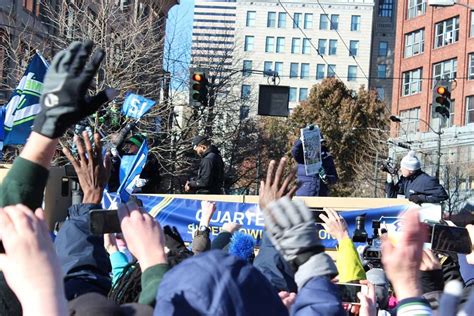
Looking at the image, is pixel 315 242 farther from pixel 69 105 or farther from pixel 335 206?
pixel 335 206

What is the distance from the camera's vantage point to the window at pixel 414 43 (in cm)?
5828

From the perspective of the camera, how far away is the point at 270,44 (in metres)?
104

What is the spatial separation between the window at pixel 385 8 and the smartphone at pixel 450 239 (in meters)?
109

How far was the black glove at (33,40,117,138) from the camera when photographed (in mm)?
2463

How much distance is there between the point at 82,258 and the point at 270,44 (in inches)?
3989

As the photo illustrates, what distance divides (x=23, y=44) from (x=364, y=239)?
22.7 m

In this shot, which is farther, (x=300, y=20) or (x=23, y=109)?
(x=300, y=20)

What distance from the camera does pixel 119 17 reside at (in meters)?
28.2

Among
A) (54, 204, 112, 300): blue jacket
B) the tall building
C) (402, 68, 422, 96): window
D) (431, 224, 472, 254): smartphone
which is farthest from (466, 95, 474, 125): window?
(54, 204, 112, 300): blue jacket

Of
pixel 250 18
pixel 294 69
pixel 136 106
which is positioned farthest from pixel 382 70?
pixel 136 106

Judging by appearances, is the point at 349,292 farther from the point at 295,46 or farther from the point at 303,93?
the point at 303,93

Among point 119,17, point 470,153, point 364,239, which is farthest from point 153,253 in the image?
point 470,153

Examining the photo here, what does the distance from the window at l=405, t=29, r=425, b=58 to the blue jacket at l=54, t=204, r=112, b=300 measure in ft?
185

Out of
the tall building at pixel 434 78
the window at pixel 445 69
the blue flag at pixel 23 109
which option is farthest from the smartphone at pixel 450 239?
the window at pixel 445 69
